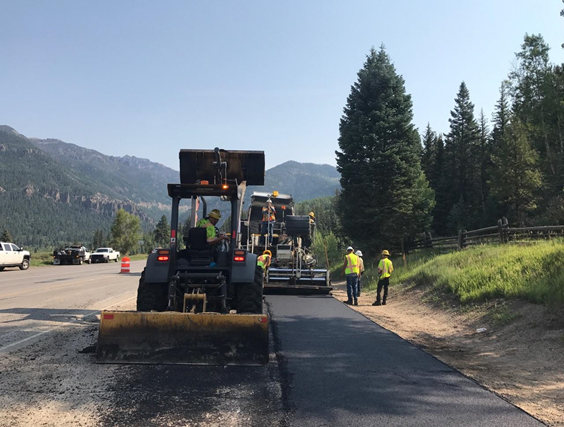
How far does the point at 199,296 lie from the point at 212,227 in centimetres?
131

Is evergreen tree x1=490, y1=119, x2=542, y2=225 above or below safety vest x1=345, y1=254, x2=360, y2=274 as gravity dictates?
above

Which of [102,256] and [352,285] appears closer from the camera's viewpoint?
[352,285]

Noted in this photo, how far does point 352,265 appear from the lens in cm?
1506

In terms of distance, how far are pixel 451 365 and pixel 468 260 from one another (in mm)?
9664

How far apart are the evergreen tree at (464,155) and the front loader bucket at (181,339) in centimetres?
4927

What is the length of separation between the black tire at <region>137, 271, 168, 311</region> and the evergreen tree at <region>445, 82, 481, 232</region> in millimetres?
48427

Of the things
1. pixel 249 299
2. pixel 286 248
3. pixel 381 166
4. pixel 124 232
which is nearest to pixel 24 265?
pixel 286 248

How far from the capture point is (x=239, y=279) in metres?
7.36

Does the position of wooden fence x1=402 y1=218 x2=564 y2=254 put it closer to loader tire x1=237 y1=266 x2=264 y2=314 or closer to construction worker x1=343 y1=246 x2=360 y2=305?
construction worker x1=343 y1=246 x2=360 y2=305

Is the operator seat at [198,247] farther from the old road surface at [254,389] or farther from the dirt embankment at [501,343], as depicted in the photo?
the dirt embankment at [501,343]

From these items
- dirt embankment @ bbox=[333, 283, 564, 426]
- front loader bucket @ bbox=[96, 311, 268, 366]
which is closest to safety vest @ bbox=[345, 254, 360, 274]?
dirt embankment @ bbox=[333, 283, 564, 426]

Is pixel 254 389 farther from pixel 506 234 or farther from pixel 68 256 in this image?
pixel 68 256

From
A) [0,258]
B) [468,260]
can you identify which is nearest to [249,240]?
[468,260]

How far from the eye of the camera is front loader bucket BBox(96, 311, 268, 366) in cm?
596
